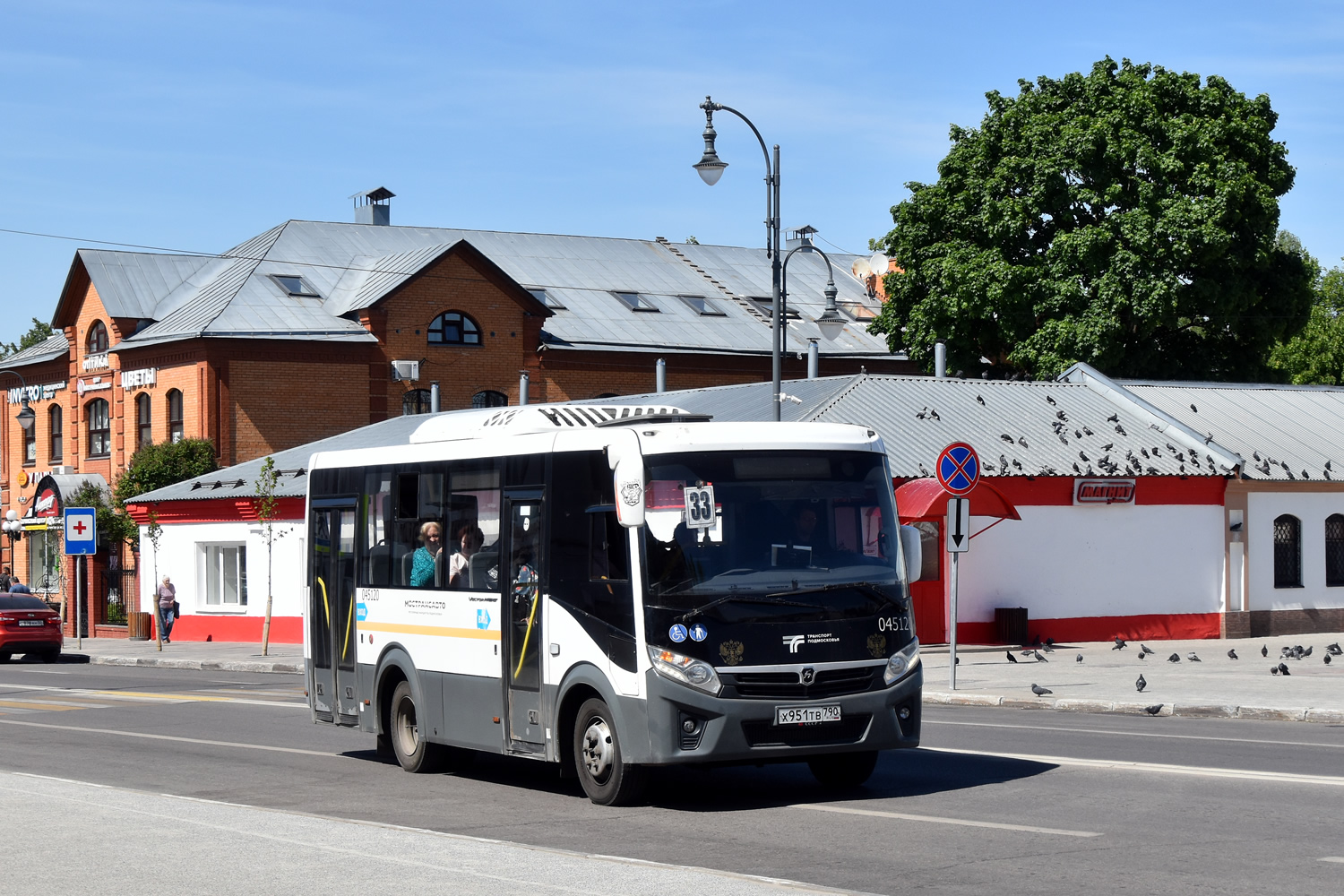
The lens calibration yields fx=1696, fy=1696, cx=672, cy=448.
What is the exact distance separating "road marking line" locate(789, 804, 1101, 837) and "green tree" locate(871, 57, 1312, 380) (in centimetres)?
3745

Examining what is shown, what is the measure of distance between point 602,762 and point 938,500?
59.6 ft

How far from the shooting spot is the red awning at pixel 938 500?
29.3 meters

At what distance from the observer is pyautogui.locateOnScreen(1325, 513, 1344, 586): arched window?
36.0 metres

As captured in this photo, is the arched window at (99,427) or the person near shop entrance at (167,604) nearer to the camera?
the person near shop entrance at (167,604)

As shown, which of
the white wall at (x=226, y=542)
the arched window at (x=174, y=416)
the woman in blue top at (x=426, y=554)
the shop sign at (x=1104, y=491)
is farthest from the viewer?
the arched window at (x=174, y=416)

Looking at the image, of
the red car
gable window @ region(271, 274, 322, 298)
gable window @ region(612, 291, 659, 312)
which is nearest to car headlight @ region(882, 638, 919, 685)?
the red car

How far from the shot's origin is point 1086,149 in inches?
1889

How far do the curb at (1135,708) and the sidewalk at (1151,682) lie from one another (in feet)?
0.03

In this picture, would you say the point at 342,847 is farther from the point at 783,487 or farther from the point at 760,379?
the point at 760,379

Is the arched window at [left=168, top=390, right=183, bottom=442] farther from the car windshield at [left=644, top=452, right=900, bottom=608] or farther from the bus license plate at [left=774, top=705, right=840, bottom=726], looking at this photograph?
the bus license plate at [left=774, top=705, right=840, bottom=726]

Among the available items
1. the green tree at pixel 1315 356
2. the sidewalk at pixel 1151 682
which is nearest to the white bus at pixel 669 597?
the sidewalk at pixel 1151 682

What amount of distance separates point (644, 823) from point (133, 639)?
40.4 m

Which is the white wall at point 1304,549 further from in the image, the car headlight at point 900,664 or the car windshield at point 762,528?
the car windshield at point 762,528

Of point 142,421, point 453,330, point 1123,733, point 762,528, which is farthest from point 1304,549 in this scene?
point 142,421
